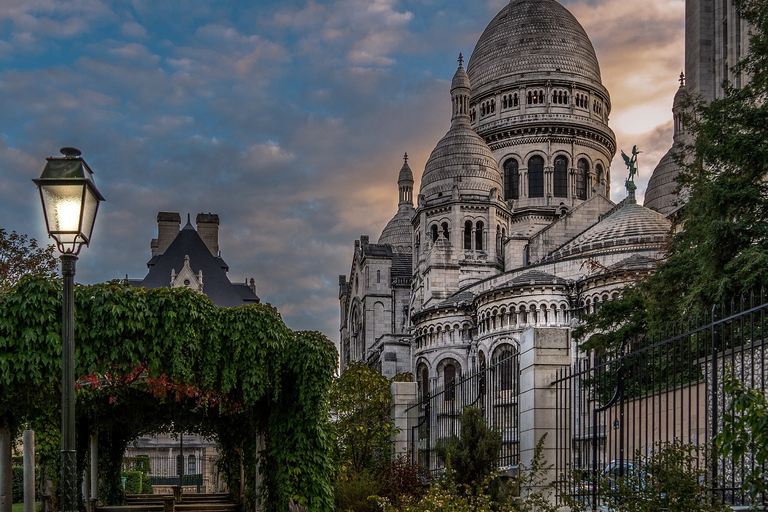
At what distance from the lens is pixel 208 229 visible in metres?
72.8

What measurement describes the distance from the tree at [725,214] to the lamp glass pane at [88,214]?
16.8 m

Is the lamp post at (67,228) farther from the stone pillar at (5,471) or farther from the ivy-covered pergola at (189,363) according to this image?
the ivy-covered pergola at (189,363)

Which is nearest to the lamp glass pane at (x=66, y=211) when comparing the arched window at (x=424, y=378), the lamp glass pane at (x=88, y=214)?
the lamp glass pane at (x=88, y=214)

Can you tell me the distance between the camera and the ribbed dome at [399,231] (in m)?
91.9

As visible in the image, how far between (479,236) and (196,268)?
65.0 ft

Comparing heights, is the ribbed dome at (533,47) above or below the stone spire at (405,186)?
above

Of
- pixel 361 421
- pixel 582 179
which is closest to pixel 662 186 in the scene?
pixel 582 179

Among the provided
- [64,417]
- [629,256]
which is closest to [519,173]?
[629,256]

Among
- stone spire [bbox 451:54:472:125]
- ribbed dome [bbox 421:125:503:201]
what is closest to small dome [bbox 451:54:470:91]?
stone spire [bbox 451:54:472:125]

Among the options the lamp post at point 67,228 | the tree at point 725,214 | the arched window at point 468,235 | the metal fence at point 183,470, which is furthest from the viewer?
the arched window at point 468,235

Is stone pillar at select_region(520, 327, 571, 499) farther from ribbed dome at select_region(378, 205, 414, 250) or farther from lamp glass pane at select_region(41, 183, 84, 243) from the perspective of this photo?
ribbed dome at select_region(378, 205, 414, 250)

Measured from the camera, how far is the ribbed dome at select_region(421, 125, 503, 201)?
69625 mm

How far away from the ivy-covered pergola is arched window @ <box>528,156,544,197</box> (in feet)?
202

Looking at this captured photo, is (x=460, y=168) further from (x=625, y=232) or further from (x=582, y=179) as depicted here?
(x=625, y=232)
